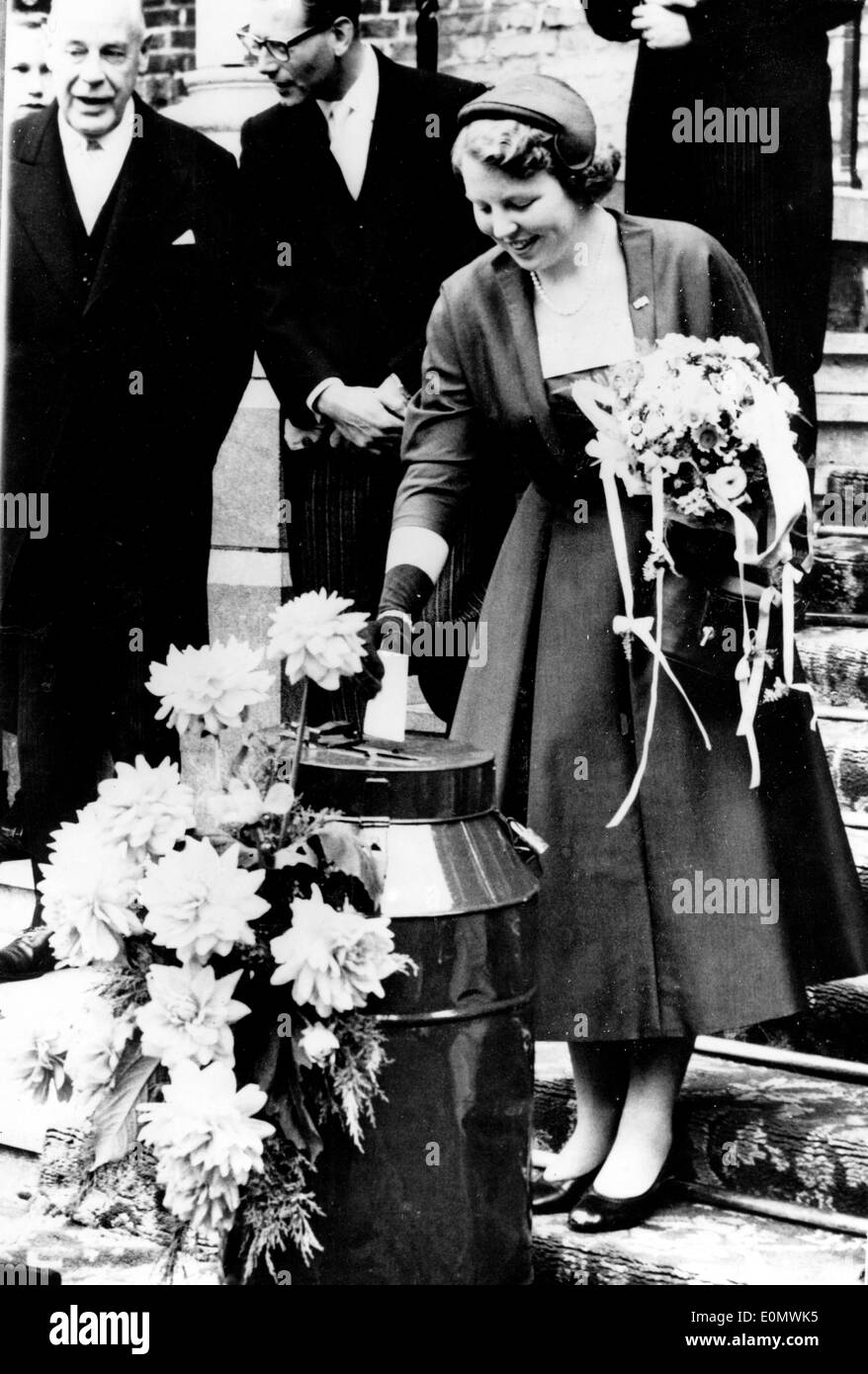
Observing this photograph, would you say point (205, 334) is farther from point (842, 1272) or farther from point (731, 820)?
point (842, 1272)

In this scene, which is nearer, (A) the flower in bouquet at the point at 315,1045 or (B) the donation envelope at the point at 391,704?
(A) the flower in bouquet at the point at 315,1045

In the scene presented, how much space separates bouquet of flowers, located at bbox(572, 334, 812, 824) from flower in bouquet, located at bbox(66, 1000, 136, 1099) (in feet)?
4.04

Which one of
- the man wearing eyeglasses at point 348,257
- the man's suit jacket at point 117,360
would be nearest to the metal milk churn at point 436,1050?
the man wearing eyeglasses at point 348,257

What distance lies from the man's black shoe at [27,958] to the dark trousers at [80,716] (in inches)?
10.5

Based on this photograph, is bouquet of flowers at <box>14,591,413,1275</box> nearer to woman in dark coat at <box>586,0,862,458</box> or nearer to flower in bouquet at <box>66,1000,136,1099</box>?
flower in bouquet at <box>66,1000,136,1099</box>

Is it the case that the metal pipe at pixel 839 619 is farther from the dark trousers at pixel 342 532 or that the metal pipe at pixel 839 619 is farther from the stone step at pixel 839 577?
the dark trousers at pixel 342 532

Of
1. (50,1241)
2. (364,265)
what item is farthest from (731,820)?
(50,1241)

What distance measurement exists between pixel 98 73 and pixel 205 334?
0.66 m

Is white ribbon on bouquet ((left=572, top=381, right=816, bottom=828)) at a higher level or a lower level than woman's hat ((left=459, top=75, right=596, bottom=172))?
lower

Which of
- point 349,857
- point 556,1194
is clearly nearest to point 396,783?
point 349,857

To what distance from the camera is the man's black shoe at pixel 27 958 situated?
14.8 ft

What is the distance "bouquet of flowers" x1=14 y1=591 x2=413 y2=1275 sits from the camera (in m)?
3.10

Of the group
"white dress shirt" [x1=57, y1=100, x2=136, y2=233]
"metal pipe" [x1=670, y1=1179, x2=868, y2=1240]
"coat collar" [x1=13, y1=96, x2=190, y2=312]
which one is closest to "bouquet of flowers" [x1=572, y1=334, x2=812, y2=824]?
"metal pipe" [x1=670, y1=1179, x2=868, y2=1240]

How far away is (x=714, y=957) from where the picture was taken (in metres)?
3.60
